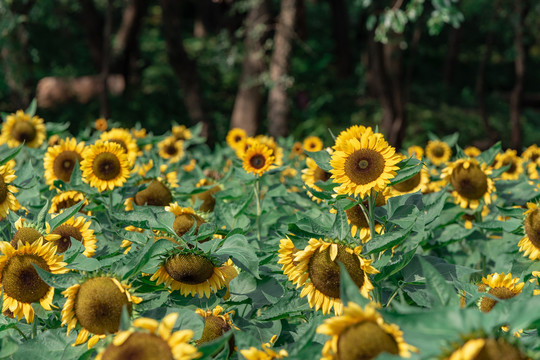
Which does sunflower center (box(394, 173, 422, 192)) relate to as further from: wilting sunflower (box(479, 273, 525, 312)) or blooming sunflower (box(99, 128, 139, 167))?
blooming sunflower (box(99, 128, 139, 167))

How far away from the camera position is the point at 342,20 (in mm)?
16297

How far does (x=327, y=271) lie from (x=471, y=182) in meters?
1.27

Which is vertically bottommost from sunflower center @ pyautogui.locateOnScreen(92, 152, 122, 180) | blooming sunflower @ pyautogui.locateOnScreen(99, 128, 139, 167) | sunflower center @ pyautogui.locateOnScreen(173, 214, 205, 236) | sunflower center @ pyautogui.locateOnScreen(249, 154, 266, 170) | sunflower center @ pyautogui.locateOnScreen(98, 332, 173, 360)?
blooming sunflower @ pyautogui.locateOnScreen(99, 128, 139, 167)

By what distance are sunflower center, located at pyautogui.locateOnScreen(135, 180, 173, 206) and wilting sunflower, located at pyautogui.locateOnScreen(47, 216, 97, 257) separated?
1.37 ft

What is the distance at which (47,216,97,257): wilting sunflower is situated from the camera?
191 centimetres

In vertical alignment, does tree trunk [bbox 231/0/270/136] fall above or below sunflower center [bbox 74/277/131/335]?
below

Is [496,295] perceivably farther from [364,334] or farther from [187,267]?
[187,267]

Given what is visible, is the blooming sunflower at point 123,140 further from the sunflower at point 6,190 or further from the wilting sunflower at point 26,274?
the wilting sunflower at point 26,274

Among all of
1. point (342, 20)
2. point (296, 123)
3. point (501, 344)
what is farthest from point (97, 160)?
point (342, 20)

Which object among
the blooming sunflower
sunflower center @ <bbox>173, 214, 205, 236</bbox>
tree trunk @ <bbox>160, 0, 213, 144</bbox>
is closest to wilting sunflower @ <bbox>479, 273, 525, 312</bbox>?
sunflower center @ <bbox>173, 214, 205, 236</bbox>

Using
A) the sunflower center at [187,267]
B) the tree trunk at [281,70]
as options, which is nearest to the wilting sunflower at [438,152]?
the sunflower center at [187,267]

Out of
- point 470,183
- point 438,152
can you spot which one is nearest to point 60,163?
point 470,183

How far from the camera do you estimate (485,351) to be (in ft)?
3.16

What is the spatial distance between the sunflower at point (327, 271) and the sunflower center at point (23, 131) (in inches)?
101
